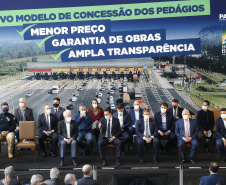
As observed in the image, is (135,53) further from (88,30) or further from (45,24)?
(45,24)

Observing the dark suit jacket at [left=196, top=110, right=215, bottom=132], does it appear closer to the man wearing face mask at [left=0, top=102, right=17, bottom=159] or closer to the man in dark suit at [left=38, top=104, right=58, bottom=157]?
the man in dark suit at [left=38, top=104, right=58, bottom=157]

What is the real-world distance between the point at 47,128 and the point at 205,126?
10.9 feet

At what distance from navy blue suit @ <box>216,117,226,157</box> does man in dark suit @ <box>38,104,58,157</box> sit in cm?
325

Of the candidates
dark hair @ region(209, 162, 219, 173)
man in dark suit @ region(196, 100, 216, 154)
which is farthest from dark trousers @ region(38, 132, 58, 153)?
dark hair @ region(209, 162, 219, 173)

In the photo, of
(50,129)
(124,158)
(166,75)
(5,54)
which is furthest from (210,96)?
(5,54)

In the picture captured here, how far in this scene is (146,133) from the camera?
7.80 m

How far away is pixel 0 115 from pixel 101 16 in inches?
126

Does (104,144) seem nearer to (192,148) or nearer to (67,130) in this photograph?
(67,130)

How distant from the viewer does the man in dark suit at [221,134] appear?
24.8ft

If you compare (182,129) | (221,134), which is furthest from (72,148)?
(221,134)

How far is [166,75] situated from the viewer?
9.51 metres

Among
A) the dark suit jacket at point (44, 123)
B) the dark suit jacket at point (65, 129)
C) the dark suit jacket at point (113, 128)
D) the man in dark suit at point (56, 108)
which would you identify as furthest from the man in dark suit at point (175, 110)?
the dark suit jacket at point (44, 123)

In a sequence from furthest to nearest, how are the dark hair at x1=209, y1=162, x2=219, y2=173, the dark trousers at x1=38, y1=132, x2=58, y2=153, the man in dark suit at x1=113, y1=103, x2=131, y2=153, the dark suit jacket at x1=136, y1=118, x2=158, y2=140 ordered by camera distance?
the man in dark suit at x1=113, y1=103, x2=131, y2=153
the dark trousers at x1=38, y1=132, x2=58, y2=153
the dark suit jacket at x1=136, y1=118, x2=158, y2=140
the dark hair at x1=209, y1=162, x2=219, y2=173

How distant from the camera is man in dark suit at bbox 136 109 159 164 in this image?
759 centimetres
